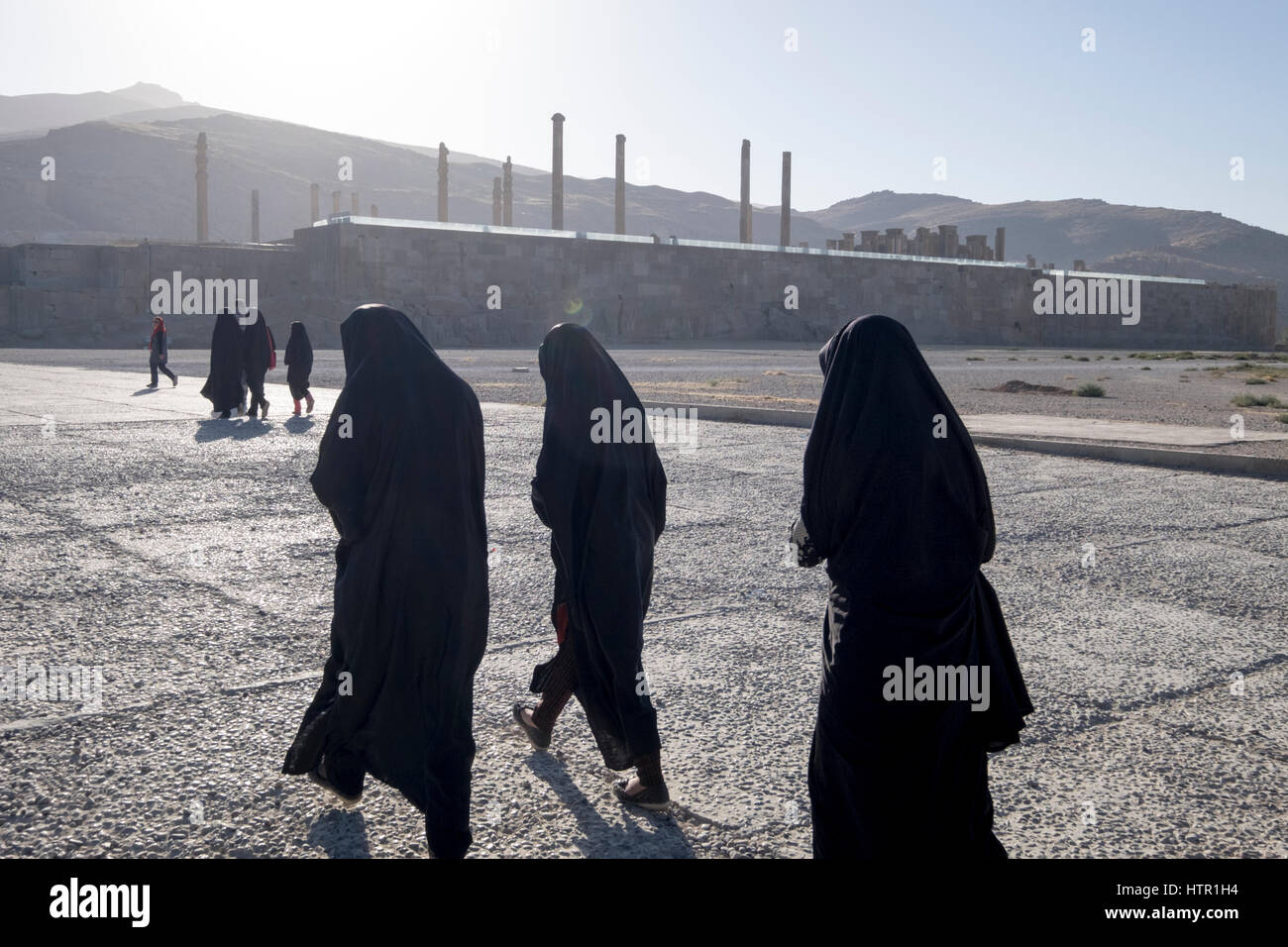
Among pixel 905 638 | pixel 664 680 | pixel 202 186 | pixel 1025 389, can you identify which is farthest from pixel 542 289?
pixel 905 638

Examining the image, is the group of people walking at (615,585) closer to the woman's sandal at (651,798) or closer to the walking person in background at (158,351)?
the woman's sandal at (651,798)

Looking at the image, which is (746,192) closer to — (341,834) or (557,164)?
(557,164)

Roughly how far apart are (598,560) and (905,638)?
112 centimetres

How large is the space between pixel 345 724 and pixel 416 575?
0.46m

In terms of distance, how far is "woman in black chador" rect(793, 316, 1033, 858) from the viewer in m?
2.50

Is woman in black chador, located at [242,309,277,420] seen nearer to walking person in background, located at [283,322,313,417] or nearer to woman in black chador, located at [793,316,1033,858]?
walking person in background, located at [283,322,313,417]

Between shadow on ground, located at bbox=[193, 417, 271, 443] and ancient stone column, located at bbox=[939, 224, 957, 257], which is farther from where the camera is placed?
ancient stone column, located at bbox=[939, 224, 957, 257]

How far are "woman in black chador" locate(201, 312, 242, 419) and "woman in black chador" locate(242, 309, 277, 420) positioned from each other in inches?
5.2

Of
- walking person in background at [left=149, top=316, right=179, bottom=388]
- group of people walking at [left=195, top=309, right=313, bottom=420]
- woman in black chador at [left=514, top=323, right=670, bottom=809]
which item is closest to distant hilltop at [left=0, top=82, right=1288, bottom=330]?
walking person in background at [left=149, top=316, right=179, bottom=388]

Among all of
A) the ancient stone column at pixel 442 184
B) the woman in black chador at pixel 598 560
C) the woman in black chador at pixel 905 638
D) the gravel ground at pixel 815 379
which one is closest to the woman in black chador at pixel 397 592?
the woman in black chador at pixel 598 560

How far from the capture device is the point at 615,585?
3.34 metres

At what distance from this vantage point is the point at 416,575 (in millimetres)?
3008
